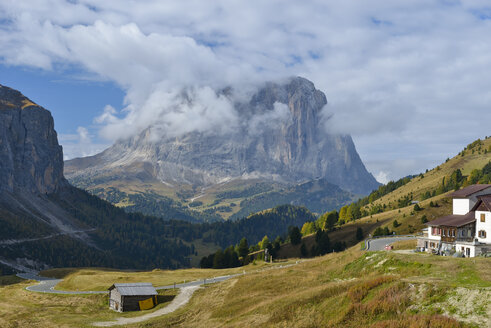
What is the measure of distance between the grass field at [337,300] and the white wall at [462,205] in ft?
66.0

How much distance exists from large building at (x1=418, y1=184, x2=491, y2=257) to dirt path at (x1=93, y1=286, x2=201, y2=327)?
1564 inches

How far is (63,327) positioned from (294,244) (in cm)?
11716

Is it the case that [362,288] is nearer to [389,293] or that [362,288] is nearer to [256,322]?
[389,293]

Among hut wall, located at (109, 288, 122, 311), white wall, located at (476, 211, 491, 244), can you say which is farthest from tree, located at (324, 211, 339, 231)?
hut wall, located at (109, 288, 122, 311)

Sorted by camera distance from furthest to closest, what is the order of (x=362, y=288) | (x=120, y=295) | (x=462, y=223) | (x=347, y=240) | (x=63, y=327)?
(x=347, y=240) < (x=120, y=295) < (x=462, y=223) < (x=63, y=327) < (x=362, y=288)

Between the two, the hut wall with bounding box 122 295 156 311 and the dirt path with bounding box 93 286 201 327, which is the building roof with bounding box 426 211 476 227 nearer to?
the dirt path with bounding box 93 286 201 327

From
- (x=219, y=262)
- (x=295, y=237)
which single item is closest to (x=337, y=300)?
(x=219, y=262)

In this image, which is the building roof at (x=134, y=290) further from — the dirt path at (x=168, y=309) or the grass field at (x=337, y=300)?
the dirt path at (x=168, y=309)

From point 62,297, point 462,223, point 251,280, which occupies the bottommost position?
point 62,297

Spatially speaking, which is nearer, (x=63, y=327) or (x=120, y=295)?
(x=63, y=327)

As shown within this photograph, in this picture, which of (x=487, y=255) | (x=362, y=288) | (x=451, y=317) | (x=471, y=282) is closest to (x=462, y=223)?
(x=487, y=255)

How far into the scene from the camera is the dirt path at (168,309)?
62.4 metres

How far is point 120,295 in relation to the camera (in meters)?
74.1

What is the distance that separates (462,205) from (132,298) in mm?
Result: 57122
